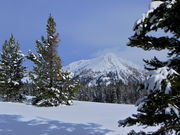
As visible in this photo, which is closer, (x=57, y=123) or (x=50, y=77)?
(x=57, y=123)

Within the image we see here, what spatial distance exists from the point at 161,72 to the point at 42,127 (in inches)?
273

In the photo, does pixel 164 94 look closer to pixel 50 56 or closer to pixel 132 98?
pixel 50 56

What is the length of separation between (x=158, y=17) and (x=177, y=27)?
26.3 inches

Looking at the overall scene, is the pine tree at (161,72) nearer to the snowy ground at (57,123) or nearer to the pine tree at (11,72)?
the snowy ground at (57,123)

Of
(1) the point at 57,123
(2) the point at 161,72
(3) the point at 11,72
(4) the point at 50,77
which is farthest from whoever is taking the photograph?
(3) the point at 11,72

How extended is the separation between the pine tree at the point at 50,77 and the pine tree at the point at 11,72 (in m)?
9.66

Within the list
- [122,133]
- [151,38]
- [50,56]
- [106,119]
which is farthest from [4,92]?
[151,38]

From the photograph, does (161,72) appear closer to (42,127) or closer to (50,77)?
(42,127)

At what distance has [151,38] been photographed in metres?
7.26

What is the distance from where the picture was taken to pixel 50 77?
26391 mm

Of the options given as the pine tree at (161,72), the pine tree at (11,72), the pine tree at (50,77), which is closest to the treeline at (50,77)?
the pine tree at (50,77)

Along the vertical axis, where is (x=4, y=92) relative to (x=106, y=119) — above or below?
above

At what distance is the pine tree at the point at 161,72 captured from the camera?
5719 millimetres

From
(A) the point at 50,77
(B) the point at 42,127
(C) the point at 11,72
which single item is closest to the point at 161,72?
(B) the point at 42,127
